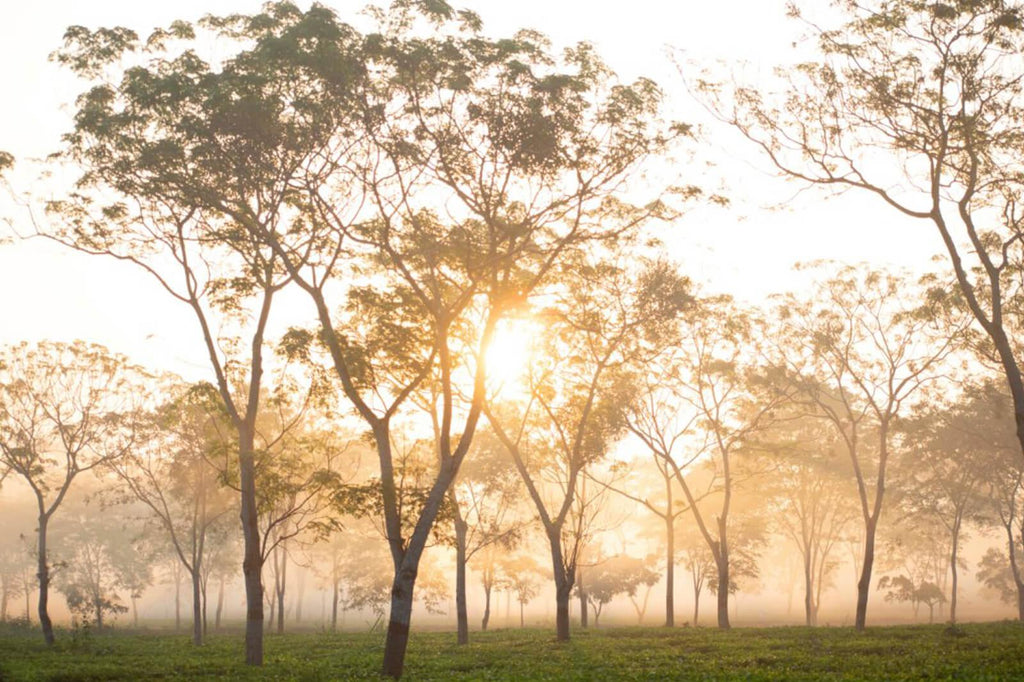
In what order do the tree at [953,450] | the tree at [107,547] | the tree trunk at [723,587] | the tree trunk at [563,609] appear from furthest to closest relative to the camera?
1. the tree at [107,547]
2. the tree at [953,450]
3. the tree trunk at [723,587]
4. the tree trunk at [563,609]

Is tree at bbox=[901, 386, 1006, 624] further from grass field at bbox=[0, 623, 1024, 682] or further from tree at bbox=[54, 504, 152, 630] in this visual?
tree at bbox=[54, 504, 152, 630]

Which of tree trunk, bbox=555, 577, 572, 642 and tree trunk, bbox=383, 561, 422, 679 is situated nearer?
tree trunk, bbox=383, 561, 422, 679

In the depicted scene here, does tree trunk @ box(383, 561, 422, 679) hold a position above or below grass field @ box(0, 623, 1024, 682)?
above

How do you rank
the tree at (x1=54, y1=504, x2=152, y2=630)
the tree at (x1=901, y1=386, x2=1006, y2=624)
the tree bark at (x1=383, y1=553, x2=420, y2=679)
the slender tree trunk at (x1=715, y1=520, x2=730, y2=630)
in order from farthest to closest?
1. the tree at (x1=54, y1=504, x2=152, y2=630)
2. the tree at (x1=901, y1=386, x2=1006, y2=624)
3. the slender tree trunk at (x1=715, y1=520, x2=730, y2=630)
4. the tree bark at (x1=383, y1=553, x2=420, y2=679)

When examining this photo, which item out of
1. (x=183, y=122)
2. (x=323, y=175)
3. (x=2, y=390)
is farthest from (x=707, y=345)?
(x=2, y=390)

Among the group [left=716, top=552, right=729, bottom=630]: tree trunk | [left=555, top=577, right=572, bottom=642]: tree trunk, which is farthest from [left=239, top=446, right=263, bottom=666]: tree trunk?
[left=716, top=552, right=729, bottom=630]: tree trunk

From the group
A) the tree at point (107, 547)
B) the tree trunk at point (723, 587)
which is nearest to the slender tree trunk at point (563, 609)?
the tree trunk at point (723, 587)

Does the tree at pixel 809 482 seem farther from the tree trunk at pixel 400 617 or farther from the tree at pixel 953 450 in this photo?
the tree trunk at pixel 400 617

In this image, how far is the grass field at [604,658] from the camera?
21.1 m

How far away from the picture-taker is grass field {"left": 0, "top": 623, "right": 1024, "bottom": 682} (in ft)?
69.4

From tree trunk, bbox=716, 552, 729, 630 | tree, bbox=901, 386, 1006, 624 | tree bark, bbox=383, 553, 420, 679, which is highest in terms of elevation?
tree, bbox=901, 386, 1006, 624

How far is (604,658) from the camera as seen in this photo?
26.3 meters

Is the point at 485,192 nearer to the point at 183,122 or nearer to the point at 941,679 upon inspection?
the point at 183,122

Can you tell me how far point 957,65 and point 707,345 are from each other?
23276 mm
